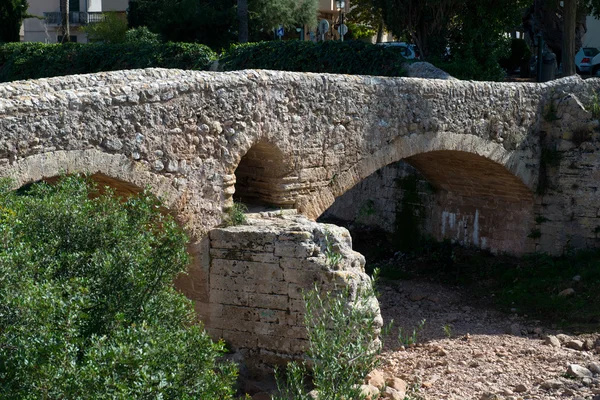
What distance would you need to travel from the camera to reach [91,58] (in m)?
20.8

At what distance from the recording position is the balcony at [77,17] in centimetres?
3925

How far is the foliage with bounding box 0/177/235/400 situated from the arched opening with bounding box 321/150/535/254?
7.42 meters

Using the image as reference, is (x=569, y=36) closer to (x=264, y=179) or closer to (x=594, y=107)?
(x=594, y=107)

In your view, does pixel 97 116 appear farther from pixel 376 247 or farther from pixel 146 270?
pixel 376 247

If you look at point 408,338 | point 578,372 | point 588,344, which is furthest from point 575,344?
point 408,338

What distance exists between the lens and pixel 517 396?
29.1ft

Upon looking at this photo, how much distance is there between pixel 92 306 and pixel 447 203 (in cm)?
989

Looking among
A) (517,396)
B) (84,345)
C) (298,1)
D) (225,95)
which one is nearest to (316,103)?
(225,95)

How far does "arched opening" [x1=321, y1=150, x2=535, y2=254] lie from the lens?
43.9ft

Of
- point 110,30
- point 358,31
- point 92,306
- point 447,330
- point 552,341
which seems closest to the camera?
point 92,306

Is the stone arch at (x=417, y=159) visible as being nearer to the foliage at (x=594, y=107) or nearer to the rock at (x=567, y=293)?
the foliage at (x=594, y=107)

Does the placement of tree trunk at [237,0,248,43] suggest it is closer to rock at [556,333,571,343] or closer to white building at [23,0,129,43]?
rock at [556,333,571,343]

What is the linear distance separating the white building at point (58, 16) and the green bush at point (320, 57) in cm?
2184

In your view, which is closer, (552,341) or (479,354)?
(479,354)
